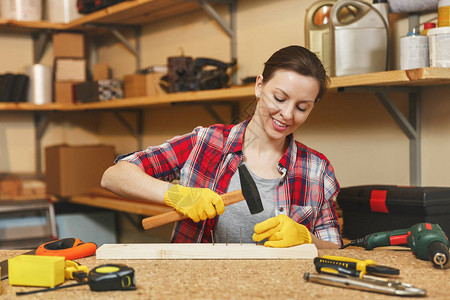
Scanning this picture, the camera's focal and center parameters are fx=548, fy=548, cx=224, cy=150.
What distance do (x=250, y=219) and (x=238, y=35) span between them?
4.82ft

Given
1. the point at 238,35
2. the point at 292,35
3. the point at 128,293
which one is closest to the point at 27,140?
the point at 238,35

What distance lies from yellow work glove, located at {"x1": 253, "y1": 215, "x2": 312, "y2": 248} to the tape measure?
0.39 metres

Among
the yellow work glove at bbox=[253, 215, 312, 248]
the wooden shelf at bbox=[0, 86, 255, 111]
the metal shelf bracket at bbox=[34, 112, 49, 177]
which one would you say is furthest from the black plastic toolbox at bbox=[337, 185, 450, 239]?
the metal shelf bracket at bbox=[34, 112, 49, 177]

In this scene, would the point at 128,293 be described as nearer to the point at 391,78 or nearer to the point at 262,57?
the point at 391,78

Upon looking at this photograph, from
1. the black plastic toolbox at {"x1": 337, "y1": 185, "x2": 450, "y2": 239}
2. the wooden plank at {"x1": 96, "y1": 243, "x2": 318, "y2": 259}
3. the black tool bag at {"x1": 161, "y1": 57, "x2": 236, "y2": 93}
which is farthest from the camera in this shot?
the black tool bag at {"x1": 161, "y1": 57, "x2": 236, "y2": 93}

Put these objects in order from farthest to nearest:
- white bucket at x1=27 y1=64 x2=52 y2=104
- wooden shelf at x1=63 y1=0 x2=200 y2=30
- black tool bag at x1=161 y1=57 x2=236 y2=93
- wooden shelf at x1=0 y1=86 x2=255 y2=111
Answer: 1. white bucket at x1=27 y1=64 x2=52 y2=104
2. wooden shelf at x1=63 y1=0 x2=200 y2=30
3. black tool bag at x1=161 y1=57 x2=236 y2=93
4. wooden shelf at x1=0 y1=86 x2=255 y2=111

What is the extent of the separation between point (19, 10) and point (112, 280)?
2.99 metres

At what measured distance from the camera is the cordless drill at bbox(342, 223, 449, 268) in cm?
118

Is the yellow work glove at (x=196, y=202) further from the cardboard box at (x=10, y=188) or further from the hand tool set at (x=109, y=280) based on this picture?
the cardboard box at (x=10, y=188)

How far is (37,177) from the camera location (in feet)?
Result: 12.7

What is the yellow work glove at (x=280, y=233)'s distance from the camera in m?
1.29

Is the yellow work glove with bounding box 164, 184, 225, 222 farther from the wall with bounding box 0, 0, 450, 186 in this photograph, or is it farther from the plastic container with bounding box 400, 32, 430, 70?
the wall with bounding box 0, 0, 450, 186

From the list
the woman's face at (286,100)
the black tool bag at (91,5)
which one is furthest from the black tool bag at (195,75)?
Result: the woman's face at (286,100)

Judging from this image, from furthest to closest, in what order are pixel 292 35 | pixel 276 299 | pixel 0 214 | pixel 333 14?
pixel 0 214
pixel 292 35
pixel 333 14
pixel 276 299
